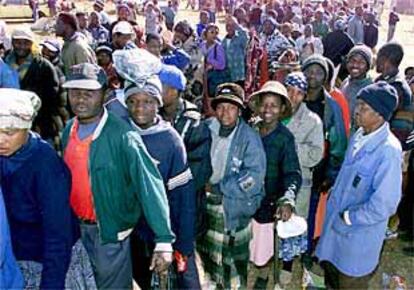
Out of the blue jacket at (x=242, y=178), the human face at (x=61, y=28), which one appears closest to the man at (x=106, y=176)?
the blue jacket at (x=242, y=178)

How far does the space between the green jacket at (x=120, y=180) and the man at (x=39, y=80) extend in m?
2.65

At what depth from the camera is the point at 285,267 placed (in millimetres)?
3871

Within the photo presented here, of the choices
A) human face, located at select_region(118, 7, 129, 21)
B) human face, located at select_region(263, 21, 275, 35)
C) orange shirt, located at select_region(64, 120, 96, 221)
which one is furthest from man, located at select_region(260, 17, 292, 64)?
orange shirt, located at select_region(64, 120, 96, 221)

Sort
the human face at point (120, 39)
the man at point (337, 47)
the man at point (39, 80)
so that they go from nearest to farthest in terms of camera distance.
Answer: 1. the man at point (39, 80)
2. the human face at point (120, 39)
3. the man at point (337, 47)

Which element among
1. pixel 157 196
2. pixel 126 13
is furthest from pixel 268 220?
pixel 126 13

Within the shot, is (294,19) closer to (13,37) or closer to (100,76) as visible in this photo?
(13,37)

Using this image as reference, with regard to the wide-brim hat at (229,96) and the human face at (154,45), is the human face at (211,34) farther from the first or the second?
the wide-brim hat at (229,96)

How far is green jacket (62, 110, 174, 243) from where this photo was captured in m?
2.63

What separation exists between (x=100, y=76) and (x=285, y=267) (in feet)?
6.36

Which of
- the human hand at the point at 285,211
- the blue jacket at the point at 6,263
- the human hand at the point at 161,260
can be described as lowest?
the human hand at the point at 285,211

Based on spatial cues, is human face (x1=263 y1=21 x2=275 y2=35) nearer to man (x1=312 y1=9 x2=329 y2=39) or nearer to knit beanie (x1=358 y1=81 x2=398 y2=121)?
man (x1=312 y1=9 x2=329 y2=39)

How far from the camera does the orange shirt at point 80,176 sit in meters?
2.67

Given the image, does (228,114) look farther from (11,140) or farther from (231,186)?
(11,140)

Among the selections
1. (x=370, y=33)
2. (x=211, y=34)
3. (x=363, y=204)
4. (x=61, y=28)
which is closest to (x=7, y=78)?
(x=61, y=28)
